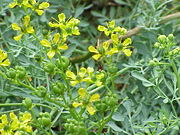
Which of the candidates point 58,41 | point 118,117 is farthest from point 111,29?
point 118,117

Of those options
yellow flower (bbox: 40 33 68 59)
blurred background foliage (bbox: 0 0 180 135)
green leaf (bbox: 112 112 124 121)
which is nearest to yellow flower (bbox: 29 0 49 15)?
blurred background foliage (bbox: 0 0 180 135)

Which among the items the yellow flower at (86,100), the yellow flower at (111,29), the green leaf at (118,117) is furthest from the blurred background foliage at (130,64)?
the yellow flower at (86,100)

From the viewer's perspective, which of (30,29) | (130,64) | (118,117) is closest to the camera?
(30,29)

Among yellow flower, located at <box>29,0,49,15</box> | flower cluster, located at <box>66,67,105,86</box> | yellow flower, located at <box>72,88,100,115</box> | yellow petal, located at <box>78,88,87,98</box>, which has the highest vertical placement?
yellow flower, located at <box>29,0,49,15</box>

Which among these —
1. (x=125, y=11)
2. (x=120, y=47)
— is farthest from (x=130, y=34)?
(x=120, y=47)

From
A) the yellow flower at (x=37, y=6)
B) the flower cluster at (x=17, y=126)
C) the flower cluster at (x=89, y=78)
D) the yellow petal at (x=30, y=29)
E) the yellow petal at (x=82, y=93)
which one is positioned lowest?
the flower cluster at (x=17, y=126)

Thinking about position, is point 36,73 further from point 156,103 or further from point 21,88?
point 156,103

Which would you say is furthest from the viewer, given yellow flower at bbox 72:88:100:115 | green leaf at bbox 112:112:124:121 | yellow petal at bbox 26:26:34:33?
green leaf at bbox 112:112:124:121

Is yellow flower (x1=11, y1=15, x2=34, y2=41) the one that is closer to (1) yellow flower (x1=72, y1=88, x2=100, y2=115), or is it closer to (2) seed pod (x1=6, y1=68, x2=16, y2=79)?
(2) seed pod (x1=6, y1=68, x2=16, y2=79)

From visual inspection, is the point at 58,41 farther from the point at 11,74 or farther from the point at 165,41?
the point at 165,41

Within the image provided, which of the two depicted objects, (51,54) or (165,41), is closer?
(51,54)

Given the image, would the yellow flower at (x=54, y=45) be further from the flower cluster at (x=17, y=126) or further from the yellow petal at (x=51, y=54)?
the flower cluster at (x=17, y=126)
